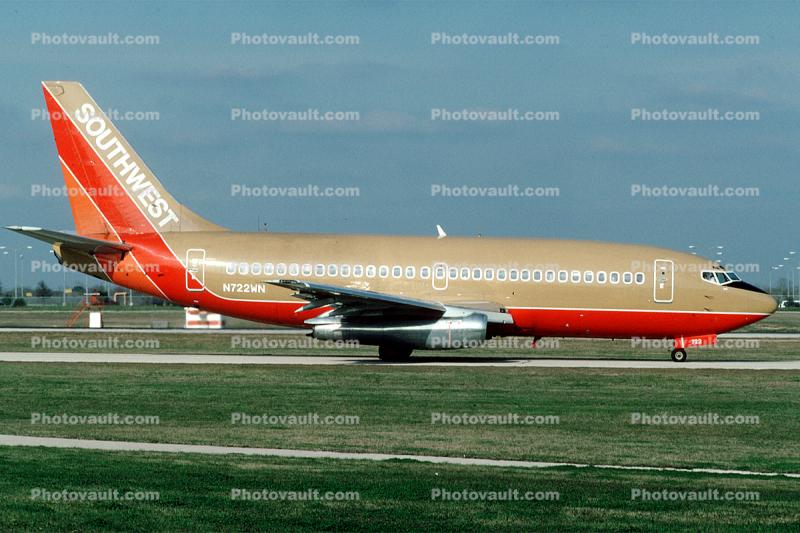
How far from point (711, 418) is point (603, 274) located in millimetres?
14979

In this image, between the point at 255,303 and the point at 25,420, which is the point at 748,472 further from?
the point at 255,303

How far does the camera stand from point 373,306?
118ft

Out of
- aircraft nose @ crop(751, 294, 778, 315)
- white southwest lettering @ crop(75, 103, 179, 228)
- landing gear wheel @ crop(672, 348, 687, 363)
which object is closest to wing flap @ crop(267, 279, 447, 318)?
white southwest lettering @ crop(75, 103, 179, 228)

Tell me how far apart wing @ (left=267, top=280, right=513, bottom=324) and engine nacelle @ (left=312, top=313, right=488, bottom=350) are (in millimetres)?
331

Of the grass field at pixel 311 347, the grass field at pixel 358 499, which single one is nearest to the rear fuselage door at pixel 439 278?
the grass field at pixel 311 347

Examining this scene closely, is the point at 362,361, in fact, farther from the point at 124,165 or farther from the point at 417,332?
the point at 124,165

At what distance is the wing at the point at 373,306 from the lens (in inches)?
1371

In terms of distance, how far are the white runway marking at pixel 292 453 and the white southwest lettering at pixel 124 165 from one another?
20.6 metres

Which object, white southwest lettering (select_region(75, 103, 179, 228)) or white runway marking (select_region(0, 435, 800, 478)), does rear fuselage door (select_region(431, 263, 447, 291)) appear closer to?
white southwest lettering (select_region(75, 103, 179, 228))

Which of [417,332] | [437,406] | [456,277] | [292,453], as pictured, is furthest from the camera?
[456,277]

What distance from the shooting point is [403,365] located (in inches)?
1405

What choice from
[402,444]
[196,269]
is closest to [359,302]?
[196,269]

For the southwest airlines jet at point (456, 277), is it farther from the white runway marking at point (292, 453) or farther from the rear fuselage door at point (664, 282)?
the white runway marking at point (292, 453)

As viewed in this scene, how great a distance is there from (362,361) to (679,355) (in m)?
10.5
